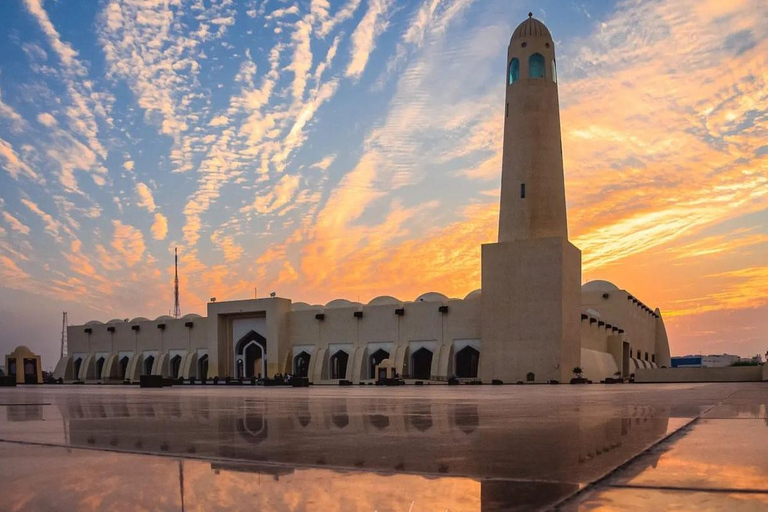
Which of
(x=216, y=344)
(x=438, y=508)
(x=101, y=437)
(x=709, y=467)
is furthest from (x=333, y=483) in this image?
(x=216, y=344)

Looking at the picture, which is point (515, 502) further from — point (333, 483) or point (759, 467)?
point (759, 467)

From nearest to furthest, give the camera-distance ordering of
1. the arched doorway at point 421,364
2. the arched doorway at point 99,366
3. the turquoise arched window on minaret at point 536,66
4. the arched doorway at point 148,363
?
the turquoise arched window on minaret at point 536,66, the arched doorway at point 421,364, the arched doorway at point 148,363, the arched doorway at point 99,366

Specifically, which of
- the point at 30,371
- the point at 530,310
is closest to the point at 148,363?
the point at 30,371

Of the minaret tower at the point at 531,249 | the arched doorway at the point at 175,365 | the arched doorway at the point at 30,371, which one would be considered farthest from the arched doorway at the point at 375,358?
the arched doorway at the point at 30,371

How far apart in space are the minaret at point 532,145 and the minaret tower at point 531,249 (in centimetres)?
6

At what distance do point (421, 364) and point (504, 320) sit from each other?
10556 mm

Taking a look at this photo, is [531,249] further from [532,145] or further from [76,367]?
[76,367]

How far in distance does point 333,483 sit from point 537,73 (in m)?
45.4

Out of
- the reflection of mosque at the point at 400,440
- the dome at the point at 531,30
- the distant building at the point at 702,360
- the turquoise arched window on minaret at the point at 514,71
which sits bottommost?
the distant building at the point at 702,360

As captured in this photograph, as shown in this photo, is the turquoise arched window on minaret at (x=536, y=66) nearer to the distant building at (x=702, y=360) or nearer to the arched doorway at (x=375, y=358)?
the arched doorway at (x=375, y=358)

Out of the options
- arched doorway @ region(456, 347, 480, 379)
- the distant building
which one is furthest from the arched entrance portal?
the distant building

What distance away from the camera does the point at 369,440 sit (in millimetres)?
4004

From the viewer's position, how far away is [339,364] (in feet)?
175

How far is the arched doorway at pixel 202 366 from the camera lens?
58062 millimetres
